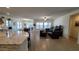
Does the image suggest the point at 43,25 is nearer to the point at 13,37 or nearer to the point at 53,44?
the point at 53,44

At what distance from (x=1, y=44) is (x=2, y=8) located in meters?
0.69

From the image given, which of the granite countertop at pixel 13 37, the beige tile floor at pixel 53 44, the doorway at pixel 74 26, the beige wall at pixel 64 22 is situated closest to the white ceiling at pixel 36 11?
the beige wall at pixel 64 22

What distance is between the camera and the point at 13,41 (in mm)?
1938

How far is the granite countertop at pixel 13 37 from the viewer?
1.92 metres

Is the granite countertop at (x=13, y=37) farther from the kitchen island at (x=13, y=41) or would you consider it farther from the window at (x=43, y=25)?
the window at (x=43, y=25)

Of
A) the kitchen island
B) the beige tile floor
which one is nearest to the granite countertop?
the kitchen island

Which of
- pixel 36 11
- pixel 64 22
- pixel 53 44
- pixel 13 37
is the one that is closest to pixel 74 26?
pixel 64 22

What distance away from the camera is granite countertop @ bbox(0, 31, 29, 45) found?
1.92 m

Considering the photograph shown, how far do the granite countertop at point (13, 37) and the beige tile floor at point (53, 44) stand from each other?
223 mm

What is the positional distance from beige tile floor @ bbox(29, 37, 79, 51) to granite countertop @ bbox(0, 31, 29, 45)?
223 millimetres

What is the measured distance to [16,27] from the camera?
2.07m
